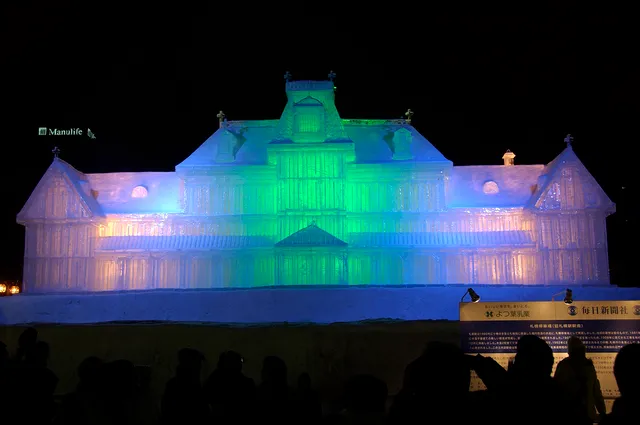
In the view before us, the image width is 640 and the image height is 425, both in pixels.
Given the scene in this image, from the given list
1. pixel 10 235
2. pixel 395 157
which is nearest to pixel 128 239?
pixel 395 157

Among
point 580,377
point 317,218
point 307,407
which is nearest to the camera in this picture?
point 307,407

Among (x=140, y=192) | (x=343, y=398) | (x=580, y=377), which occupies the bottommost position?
(x=580, y=377)

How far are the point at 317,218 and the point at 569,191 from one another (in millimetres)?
16250

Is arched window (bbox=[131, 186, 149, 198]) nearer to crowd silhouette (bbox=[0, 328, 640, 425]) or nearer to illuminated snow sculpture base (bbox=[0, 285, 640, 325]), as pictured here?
illuminated snow sculpture base (bbox=[0, 285, 640, 325])

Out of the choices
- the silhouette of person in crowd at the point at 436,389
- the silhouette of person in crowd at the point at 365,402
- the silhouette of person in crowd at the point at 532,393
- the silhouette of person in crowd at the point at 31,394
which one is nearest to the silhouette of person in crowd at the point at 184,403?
the silhouette of person in crowd at the point at 31,394

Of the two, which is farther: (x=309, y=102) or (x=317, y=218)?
(x=309, y=102)

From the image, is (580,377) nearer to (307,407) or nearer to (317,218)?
(307,407)

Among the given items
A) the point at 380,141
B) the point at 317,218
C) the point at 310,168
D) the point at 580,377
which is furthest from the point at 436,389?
the point at 380,141

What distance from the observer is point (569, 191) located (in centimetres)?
4325

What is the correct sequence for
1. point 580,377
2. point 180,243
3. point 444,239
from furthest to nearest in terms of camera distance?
1. point 180,243
2. point 444,239
3. point 580,377

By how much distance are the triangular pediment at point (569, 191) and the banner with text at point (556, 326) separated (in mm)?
28675

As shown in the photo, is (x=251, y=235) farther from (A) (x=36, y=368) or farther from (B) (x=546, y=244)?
(A) (x=36, y=368)

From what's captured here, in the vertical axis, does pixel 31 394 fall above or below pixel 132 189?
below

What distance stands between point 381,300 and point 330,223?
1074 cm
